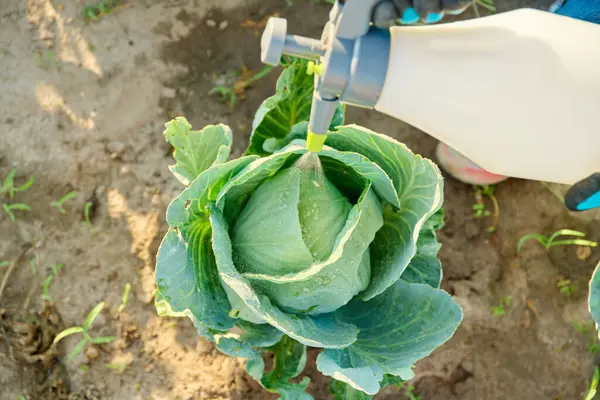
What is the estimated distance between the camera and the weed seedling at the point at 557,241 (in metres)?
2.27

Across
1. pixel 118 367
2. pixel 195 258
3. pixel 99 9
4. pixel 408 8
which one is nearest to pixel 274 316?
pixel 195 258

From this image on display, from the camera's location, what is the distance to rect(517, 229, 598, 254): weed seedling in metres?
2.27

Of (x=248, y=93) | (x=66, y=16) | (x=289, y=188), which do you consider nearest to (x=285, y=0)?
(x=248, y=93)

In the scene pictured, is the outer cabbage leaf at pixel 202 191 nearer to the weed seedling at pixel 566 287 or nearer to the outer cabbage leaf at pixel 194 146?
the outer cabbage leaf at pixel 194 146

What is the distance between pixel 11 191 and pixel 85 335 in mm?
607

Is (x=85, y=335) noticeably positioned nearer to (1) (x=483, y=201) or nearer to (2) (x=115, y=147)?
(2) (x=115, y=147)

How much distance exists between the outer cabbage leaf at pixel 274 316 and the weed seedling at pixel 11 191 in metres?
0.99

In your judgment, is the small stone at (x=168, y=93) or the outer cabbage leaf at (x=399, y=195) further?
the small stone at (x=168, y=93)

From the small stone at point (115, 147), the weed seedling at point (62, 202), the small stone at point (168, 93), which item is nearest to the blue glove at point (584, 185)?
the small stone at point (168, 93)

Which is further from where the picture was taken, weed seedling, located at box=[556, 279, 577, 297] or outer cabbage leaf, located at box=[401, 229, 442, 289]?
weed seedling, located at box=[556, 279, 577, 297]

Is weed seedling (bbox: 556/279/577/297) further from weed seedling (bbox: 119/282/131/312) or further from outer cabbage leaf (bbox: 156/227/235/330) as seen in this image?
weed seedling (bbox: 119/282/131/312)

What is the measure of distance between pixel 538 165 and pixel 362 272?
62 cm

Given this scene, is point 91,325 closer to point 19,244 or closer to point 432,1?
point 19,244

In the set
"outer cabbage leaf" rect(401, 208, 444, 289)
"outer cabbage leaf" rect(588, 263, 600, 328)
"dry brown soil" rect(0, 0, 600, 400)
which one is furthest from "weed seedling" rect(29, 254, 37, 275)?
"outer cabbage leaf" rect(588, 263, 600, 328)
